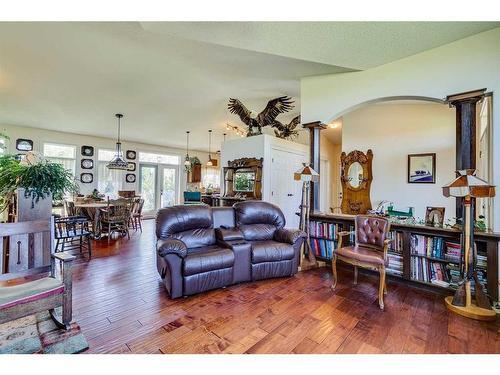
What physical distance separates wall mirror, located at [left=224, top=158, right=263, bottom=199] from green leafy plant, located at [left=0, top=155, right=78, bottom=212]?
12.0ft

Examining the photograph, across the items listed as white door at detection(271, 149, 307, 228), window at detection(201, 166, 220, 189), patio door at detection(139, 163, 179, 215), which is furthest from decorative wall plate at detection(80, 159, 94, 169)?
white door at detection(271, 149, 307, 228)

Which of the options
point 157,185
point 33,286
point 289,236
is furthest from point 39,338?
point 157,185

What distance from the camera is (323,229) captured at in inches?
150

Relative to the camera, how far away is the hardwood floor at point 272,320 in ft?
6.04

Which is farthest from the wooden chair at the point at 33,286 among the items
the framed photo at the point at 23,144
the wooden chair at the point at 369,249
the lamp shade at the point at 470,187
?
Result: the framed photo at the point at 23,144

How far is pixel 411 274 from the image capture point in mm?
3014

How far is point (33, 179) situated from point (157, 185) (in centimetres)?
751

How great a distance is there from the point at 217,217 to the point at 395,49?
3151mm

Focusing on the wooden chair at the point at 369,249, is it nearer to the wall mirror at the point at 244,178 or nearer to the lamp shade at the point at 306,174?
the lamp shade at the point at 306,174

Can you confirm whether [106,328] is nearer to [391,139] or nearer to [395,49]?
[395,49]

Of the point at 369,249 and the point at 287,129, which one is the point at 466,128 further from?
the point at 287,129

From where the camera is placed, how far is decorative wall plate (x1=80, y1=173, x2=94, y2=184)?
771cm

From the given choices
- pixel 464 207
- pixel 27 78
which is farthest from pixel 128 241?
pixel 464 207

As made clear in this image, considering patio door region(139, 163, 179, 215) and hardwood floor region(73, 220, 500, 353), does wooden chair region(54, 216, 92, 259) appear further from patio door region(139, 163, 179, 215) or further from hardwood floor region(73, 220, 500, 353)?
patio door region(139, 163, 179, 215)
